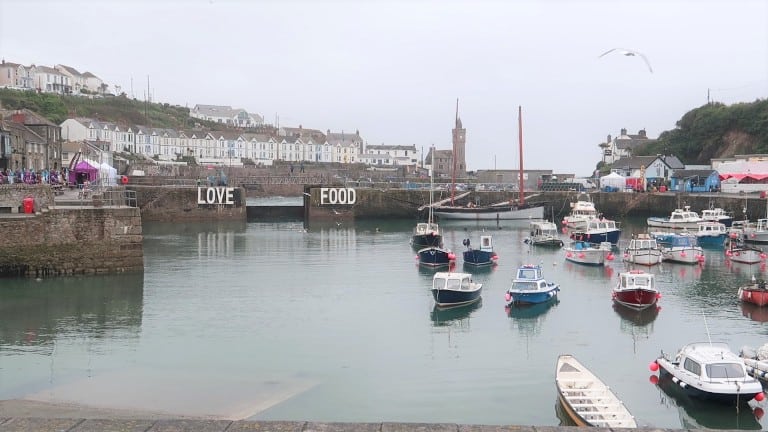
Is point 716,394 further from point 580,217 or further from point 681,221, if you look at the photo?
point 580,217

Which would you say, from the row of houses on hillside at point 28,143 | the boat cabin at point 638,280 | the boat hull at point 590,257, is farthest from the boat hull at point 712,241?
the row of houses on hillside at point 28,143

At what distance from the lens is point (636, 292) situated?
26.8m

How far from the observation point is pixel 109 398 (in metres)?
16.7

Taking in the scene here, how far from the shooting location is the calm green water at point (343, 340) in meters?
16.5

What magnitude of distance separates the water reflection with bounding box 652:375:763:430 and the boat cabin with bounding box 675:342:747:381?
60cm

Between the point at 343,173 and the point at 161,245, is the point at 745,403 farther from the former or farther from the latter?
the point at 343,173

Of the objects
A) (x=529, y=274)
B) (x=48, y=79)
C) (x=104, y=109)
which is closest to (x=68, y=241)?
(x=529, y=274)

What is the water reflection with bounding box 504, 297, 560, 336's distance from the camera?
2420 centimetres

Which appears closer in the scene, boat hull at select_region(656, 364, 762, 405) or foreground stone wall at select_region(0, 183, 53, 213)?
boat hull at select_region(656, 364, 762, 405)

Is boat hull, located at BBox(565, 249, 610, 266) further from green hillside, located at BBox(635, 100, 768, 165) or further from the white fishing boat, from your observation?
green hillside, located at BBox(635, 100, 768, 165)

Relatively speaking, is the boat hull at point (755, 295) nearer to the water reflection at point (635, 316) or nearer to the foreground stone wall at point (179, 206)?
the water reflection at point (635, 316)

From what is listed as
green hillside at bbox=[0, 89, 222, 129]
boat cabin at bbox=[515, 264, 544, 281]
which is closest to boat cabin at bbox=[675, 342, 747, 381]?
boat cabin at bbox=[515, 264, 544, 281]

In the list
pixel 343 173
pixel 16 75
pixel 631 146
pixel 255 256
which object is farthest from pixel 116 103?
pixel 255 256

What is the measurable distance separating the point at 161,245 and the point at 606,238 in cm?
2863
